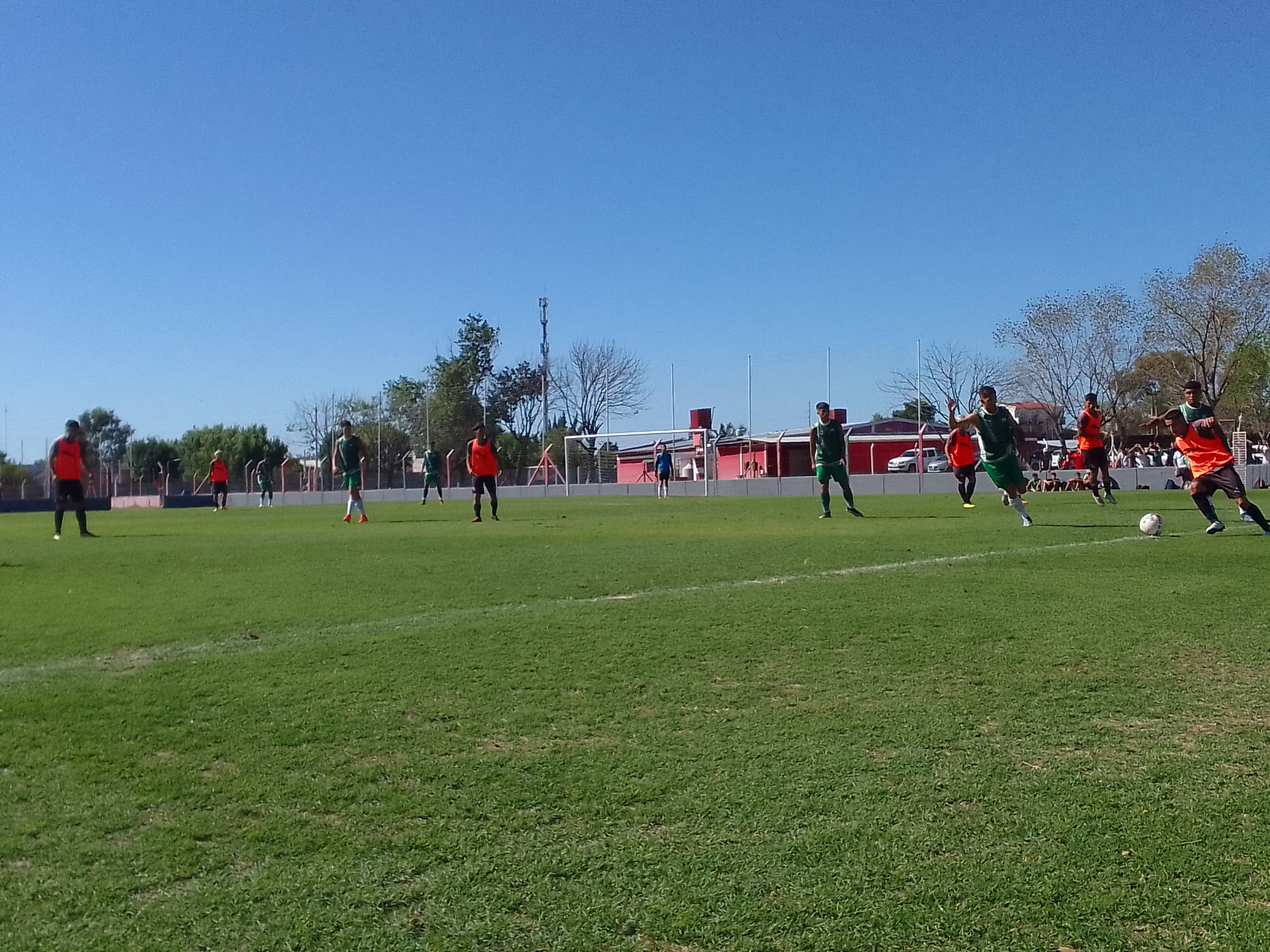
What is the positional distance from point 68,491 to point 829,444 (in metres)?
11.8

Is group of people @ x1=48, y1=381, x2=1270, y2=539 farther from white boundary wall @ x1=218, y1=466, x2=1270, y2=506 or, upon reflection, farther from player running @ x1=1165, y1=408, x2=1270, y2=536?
white boundary wall @ x1=218, y1=466, x2=1270, y2=506

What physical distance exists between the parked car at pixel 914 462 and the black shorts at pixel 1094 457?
20.7m

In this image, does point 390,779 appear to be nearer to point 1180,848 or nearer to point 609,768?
point 609,768

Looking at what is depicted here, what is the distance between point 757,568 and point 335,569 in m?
4.06

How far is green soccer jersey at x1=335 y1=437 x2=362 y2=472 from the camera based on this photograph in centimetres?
2138

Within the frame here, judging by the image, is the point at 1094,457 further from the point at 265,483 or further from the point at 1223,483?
the point at 265,483

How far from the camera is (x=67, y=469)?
16.7 m

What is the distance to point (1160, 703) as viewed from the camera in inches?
192

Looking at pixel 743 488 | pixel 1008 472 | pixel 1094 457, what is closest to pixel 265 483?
pixel 743 488

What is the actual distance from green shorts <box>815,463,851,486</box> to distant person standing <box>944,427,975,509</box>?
2.98 m

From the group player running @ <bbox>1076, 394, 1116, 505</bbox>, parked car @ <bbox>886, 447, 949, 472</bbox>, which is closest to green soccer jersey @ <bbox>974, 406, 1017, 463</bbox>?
player running @ <bbox>1076, 394, 1116, 505</bbox>

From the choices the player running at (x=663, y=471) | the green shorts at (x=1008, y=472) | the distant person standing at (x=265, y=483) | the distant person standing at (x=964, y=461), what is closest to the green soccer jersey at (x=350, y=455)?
the distant person standing at (x=964, y=461)

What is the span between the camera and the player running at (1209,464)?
12.0 meters

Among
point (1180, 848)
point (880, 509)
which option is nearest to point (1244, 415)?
point (880, 509)
